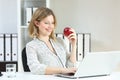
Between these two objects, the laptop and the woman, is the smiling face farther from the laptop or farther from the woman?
the laptop

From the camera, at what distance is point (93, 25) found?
3443mm

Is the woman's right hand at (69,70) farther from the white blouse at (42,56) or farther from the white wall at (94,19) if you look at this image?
the white wall at (94,19)

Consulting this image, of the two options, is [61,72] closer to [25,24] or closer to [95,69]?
[95,69]

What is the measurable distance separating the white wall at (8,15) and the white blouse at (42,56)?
136 cm

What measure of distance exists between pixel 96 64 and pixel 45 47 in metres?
0.48

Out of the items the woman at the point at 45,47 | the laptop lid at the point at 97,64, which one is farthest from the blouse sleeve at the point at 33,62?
the laptop lid at the point at 97,64

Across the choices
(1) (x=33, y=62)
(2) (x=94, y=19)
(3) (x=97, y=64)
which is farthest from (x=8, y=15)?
(3) (x=97, y=64)

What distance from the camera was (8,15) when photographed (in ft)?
11.0

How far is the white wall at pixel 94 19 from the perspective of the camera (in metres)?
3.40

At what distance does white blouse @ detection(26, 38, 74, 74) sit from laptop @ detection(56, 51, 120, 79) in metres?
0.20

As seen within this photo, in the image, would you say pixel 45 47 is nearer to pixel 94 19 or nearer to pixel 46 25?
pixel 46 25

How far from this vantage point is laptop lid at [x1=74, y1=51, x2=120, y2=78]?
1630mm

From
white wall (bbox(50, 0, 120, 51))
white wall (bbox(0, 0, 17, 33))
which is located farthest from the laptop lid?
white wall (bbox(0, 0, 17, 33))

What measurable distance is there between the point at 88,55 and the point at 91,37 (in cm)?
184
